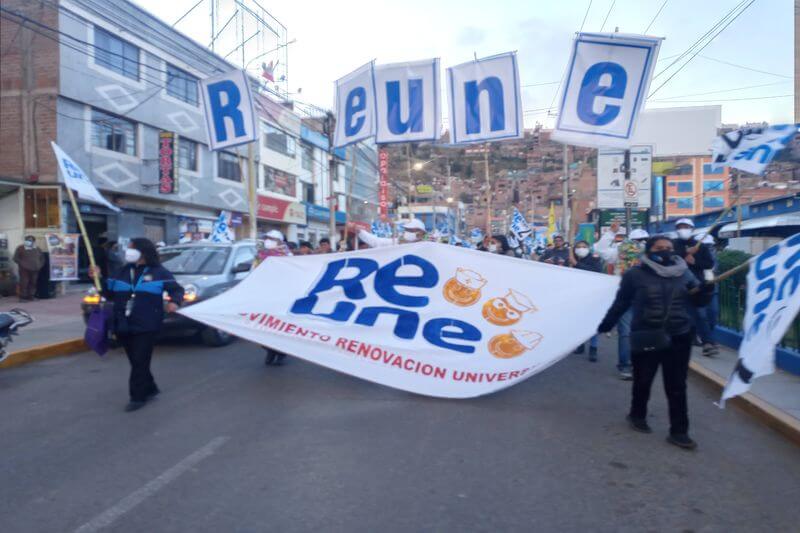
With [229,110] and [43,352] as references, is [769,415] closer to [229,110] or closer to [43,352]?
[43,352]

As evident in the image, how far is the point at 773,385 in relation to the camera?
627cm

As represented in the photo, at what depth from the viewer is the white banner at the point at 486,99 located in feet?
29.6

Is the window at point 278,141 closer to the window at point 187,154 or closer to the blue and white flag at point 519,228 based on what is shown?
the window at point 187,154

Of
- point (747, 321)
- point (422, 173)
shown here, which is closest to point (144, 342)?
point (747, 321)

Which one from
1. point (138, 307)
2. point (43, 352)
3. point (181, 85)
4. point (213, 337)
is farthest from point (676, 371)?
point (181, 85)

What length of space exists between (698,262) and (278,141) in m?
29.3

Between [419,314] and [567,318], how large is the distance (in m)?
1.46

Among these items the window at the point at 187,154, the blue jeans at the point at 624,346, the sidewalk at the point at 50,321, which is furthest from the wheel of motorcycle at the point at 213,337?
the window at the point at 187,154

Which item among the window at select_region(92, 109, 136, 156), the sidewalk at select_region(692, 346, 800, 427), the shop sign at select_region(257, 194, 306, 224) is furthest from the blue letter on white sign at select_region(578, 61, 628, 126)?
the shop sign at select_region(257, 194, 306, 224)

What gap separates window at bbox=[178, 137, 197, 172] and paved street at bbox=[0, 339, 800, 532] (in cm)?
1886

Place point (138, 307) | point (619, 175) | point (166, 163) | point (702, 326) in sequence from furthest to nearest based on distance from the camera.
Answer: point (619, 175) → point (166, 163) → point (702, 326) → point (138, 307)

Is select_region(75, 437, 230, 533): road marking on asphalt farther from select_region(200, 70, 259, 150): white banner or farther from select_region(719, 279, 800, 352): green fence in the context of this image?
select_region(719, 279, 800, 352): green fence

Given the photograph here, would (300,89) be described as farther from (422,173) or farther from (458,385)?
(422,173)

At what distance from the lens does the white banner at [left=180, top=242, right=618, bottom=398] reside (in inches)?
224
